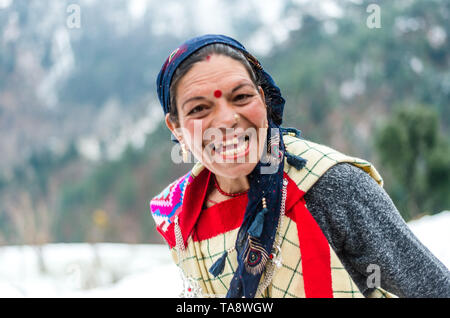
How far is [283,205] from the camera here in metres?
1.26

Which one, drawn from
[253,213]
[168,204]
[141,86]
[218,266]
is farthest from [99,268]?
[141,86]

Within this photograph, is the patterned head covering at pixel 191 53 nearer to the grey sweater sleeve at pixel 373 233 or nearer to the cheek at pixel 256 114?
the cheek at pixel 256 114

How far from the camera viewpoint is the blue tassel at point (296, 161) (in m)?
1.28

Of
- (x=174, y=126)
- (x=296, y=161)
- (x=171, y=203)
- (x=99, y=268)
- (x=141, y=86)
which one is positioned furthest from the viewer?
(x=141, y=86)

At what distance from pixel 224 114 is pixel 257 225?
37 cm

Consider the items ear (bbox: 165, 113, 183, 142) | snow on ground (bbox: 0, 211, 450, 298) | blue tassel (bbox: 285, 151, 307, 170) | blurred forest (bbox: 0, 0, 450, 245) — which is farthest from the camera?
blurred forest (bbox: 0, 0, 450, 245)

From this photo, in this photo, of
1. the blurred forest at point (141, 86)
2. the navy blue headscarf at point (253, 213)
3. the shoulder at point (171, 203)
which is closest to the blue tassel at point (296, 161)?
the navy blue headscarf at point (253, 213)

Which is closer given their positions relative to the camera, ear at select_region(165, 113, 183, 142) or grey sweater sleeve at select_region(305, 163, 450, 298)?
grey sweater sleeve at select_region(305, 163, 450, 298)

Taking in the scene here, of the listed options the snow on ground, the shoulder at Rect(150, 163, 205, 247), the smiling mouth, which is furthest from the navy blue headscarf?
the snow on ground

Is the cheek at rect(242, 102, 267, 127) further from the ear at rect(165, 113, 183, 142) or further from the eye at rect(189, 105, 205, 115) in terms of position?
the ear at rect(165, 113, 183, 142)

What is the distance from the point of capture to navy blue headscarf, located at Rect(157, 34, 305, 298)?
48.7 inches

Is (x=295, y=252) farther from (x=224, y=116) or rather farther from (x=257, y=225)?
(x=224, y=116)

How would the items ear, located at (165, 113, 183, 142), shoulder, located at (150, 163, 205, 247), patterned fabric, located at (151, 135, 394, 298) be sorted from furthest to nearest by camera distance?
shoulder, located at (150, 163, 205, 247), ear, located at (165, 113, 183, 142), patterned fabric, located at (151, 135, 394, 298)
